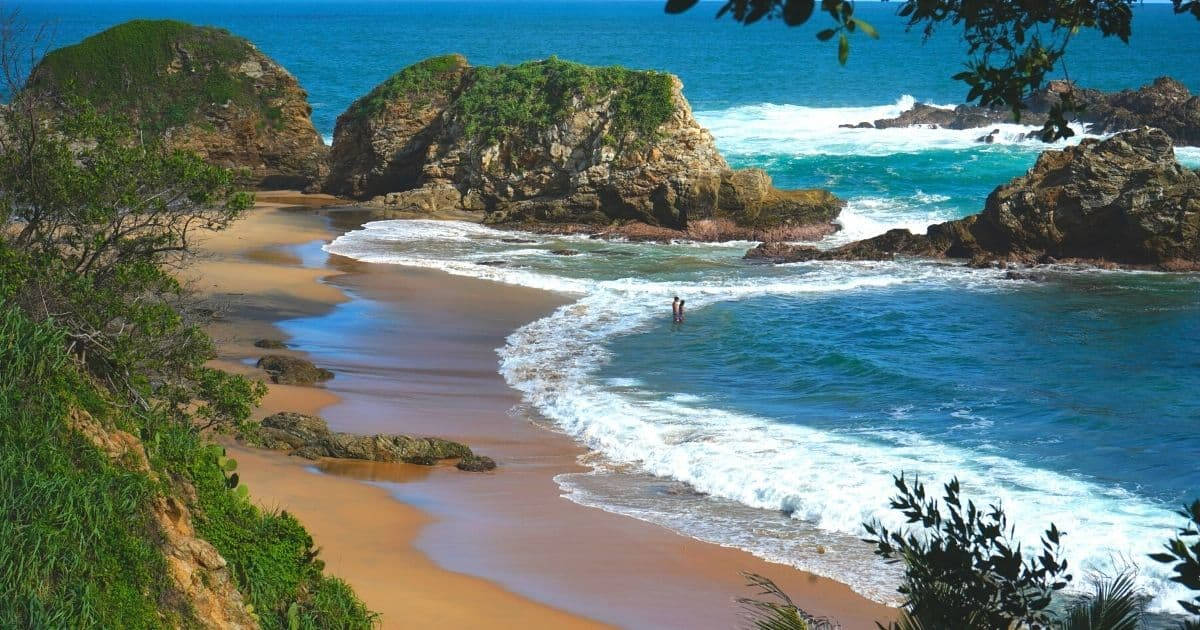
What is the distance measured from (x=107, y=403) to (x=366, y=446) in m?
7.24

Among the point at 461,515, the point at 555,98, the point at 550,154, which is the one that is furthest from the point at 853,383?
the point at 555,98

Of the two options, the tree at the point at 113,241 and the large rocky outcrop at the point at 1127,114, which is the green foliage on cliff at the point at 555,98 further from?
the tree at the point at 113,241

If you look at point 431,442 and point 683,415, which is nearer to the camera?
point 431,442

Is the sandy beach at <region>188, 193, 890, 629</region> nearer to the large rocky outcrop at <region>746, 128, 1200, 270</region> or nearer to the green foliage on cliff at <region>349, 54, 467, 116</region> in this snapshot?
the large rocky outcrop at <region>746, 128, 1200, 270</region>

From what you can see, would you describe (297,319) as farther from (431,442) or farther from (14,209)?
(14,209)

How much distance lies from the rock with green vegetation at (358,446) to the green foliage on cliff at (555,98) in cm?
2380

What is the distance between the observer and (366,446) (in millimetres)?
15180

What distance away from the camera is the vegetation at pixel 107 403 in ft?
20.3

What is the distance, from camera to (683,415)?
17.7 m

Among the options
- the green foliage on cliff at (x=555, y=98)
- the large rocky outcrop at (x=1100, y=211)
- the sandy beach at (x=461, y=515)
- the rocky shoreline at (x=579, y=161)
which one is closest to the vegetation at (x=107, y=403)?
the sandy beach at (x=461, y=515)

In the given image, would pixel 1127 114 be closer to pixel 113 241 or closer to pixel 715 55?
pixel 113 241

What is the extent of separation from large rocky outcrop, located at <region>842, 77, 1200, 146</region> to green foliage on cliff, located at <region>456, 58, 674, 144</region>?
19.0 meters

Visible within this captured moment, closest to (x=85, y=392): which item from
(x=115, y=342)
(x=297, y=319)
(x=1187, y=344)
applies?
(x=115, y=342)

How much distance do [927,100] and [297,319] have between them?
221 ft
